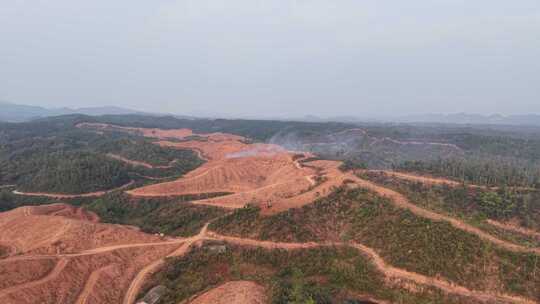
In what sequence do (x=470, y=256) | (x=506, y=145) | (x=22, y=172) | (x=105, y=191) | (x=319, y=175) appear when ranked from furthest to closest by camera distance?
(x=506, y=145), (x=22, y=172), (x=105, y=191), (x=319, y=175), (x=470, y=256)

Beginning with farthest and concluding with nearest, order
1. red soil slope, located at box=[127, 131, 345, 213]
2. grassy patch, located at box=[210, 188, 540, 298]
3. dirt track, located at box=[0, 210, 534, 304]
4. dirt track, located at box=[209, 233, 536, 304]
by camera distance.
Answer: red soil slope, located at box=[127, 131, 345, 213], grassy patch, located at box=[210, 188, 540, 298], dirt track, located at box=[0, 210, 534, 304], dirt track, located at box=[209, 233, 536, 304]

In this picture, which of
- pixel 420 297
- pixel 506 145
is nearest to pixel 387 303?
pixel 420 297

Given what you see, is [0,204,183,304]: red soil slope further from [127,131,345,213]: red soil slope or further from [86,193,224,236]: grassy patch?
[127,131,345,213]: red soil slope

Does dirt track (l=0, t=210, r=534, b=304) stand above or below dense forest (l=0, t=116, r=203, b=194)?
below

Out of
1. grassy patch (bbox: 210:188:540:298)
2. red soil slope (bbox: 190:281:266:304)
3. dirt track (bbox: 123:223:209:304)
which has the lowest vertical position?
dirt track (bbox: 123:223:209:304)

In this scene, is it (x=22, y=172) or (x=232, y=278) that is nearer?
(x=232, y=278)

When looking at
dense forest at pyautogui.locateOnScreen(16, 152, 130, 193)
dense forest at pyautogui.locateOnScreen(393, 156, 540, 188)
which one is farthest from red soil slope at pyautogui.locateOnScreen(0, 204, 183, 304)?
dense forest at pyautogui.locateOnScreen(393, 156, 540, 188)

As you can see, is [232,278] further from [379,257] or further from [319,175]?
[319,175]

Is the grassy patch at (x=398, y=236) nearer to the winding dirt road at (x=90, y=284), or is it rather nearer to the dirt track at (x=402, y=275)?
the dirt track at (x=402, y=275)

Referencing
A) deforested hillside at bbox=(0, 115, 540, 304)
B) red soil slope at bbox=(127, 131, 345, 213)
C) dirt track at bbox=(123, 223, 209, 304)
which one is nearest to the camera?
deforested hillside at bbox=(0, 115, 540, 304)

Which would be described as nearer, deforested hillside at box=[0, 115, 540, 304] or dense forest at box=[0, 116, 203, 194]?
deforested hillside at box=[0, 115, 540, 304]

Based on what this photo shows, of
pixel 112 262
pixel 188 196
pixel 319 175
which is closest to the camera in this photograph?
pixel 112 262
